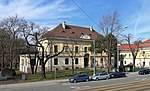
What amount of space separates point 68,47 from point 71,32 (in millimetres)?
7026

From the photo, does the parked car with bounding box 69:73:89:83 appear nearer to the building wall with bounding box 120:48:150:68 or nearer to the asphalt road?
the asphalt road

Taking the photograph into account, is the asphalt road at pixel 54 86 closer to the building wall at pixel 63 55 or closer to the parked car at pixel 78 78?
the parked car at pixel 78 78

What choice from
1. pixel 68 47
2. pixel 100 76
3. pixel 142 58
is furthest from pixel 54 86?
pixel 142 58

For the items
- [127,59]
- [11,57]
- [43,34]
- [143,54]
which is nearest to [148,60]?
[143,54]

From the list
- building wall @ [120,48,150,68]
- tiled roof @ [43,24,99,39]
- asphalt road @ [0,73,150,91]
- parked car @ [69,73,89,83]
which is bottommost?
asphalt road @ [0,73,150,91]

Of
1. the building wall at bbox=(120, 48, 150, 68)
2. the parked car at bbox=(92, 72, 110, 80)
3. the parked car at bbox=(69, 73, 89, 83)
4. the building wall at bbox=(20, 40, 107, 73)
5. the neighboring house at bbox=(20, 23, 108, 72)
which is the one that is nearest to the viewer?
the parked car at bbox=(69, 73, 89, 83)

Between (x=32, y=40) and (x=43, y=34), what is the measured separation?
2896 mm

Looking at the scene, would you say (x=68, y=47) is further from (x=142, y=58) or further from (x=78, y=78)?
(x=142, y=58)

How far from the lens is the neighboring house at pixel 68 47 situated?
Answer: 74562 millimetres

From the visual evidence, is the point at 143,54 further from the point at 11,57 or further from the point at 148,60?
the point at 11,57

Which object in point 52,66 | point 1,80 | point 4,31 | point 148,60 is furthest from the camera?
point 148,60

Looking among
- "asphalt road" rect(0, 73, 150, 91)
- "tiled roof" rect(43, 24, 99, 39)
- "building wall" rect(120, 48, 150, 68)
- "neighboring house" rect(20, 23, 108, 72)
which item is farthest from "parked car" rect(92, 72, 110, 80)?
"building wall" rect(120, 48, 150, 68)

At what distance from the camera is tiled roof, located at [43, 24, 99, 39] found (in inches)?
3031

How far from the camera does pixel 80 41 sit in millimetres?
81750
